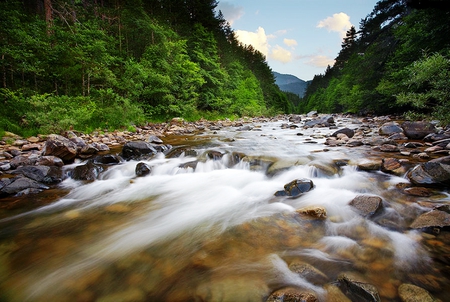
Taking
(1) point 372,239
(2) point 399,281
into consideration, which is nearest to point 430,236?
(1) point 372,239

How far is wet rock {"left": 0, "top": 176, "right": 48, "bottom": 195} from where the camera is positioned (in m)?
4.09

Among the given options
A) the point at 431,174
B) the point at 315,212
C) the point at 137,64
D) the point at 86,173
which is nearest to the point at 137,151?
the point at 86,173

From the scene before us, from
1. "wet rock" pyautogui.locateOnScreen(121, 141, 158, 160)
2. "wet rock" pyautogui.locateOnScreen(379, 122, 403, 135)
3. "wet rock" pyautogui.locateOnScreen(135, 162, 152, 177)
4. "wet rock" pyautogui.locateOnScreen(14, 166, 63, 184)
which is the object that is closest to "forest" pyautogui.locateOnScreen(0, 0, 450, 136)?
"wet rock" pyautogui.locateOnScreen(379, 122, 403, 135)

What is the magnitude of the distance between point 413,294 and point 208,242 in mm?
2171

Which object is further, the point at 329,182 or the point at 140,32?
the point at 140,32

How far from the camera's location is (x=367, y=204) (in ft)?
11.1

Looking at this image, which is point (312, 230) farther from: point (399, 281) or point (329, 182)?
point (329, 182)

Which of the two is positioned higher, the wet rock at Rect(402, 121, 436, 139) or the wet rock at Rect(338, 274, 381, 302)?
the wet rock at Rect(402, 121, 436, 139)

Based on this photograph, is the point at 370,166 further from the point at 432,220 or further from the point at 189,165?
the point at 189,165

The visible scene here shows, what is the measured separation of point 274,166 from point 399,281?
3711 mm

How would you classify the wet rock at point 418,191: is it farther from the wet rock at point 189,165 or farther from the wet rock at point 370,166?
the wet rock at point 189,165

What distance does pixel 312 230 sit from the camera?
9.75 feet

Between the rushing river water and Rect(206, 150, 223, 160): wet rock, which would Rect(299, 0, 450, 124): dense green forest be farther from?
Rect(206, 150, 223, 160): wet rock

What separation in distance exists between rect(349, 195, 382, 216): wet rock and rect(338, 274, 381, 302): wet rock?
173 centimetres
